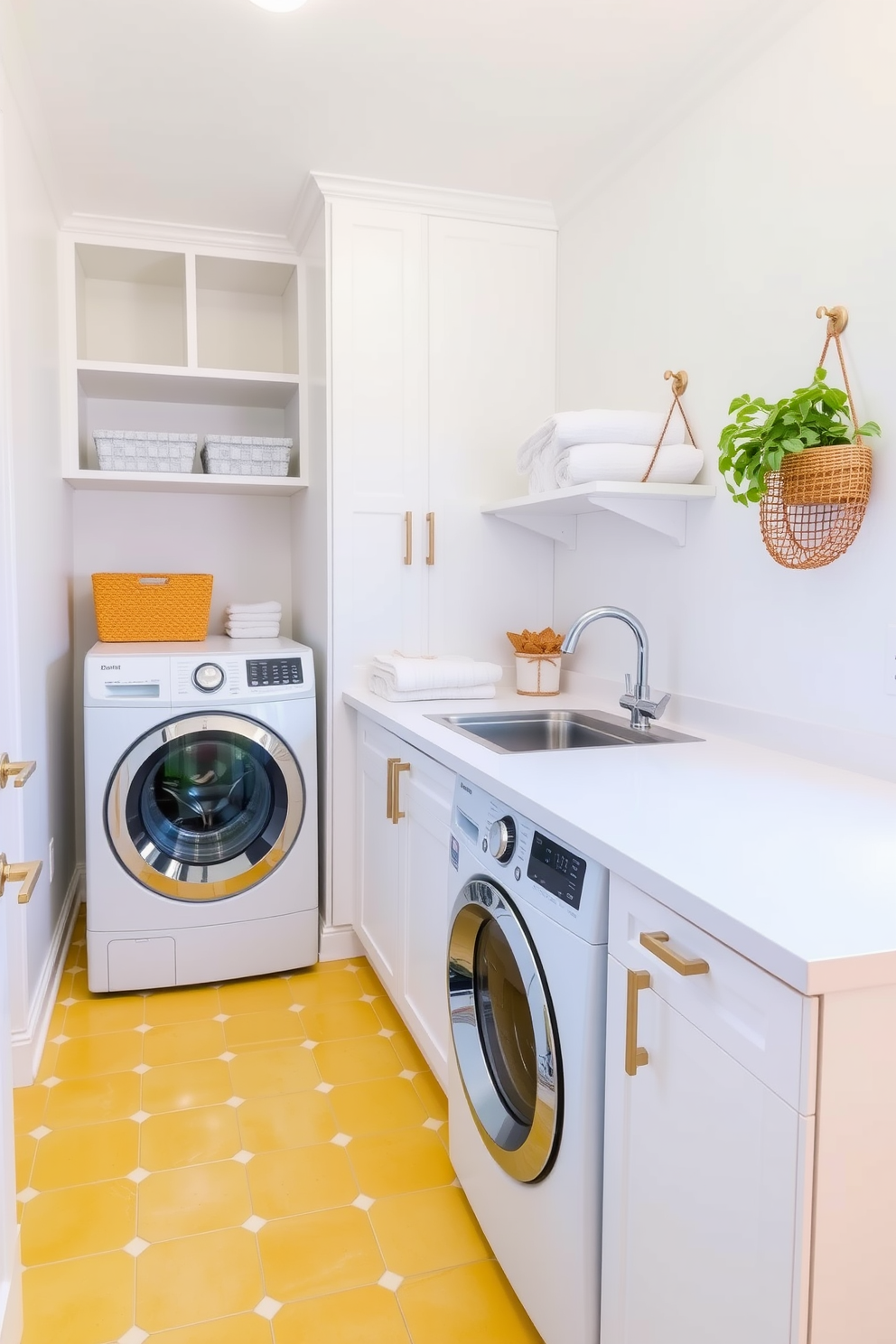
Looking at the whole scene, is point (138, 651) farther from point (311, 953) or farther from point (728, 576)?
point (728, 576)

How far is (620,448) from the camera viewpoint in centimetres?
207

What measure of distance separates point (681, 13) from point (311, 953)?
2.54 metres

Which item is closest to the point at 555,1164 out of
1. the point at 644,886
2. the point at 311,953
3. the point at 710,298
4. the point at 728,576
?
the point at 644,886

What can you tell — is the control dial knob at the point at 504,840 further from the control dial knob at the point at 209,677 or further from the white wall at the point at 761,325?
the control dial knob at the point at 209,677

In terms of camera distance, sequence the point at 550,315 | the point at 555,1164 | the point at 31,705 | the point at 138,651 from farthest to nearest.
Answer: the point at 550,315
the point at 138,651
the point at 31,705
the point at 555,1164

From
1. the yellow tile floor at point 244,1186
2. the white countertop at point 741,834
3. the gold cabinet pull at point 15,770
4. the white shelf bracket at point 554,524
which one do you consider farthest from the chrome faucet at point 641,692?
the gold cabinet pull at point 15,770

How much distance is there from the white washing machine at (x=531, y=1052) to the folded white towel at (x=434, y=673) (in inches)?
28.3

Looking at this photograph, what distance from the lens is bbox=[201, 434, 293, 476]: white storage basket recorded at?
2949 mm

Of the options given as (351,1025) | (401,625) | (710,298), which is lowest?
(351,1025)

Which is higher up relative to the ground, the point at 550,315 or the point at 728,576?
the point at 550,315

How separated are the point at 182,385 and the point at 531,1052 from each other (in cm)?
244

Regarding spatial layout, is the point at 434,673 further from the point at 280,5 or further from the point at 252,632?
the point at 280,5

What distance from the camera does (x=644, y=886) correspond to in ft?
3.51

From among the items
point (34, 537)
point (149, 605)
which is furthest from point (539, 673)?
point (34, 537)
